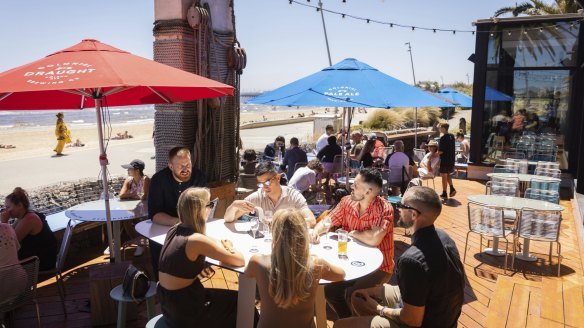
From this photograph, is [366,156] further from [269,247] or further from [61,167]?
[61,167]

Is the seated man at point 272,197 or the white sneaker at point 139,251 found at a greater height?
the seated man at point 272,197

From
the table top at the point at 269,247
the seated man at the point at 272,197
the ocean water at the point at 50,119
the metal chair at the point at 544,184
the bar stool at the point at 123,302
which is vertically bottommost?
the bar stool at the point at 123,302

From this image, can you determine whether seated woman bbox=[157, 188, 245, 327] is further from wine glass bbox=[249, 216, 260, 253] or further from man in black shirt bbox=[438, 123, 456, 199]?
man in black shirt bbox=[438, 123, 456, 199]

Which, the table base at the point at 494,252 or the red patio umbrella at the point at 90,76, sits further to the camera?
the table base at the point at 494,252

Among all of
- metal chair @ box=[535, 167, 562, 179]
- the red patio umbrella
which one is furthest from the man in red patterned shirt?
metal chair @ box=[535, 167, 562, 179]

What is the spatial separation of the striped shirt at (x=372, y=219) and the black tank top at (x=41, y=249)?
243 cm

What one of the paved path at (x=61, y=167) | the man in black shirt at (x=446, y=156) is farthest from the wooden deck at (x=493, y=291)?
the paved path at (x=61, y=167)

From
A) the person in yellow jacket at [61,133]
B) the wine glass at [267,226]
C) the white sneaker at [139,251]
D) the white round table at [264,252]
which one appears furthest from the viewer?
the person in yellow jacket at [61,133]

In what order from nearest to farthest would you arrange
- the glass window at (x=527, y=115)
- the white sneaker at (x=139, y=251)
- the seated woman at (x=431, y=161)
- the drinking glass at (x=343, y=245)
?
1. the drinking glass at (x=343, y=245)
2. the white sneaker at (x=139, y=251)
3. the seated woman at (x=431, y=161)
4. the glass window at (x=527, y=115)

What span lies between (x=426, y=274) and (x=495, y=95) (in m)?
9.82

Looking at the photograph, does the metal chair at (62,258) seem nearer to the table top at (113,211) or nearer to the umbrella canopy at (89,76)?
the table top at (113,211)

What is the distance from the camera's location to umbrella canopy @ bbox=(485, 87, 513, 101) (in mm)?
10625

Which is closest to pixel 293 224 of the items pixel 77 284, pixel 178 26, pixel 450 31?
pixel 77 284

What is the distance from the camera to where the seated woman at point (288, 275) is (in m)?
2.14
